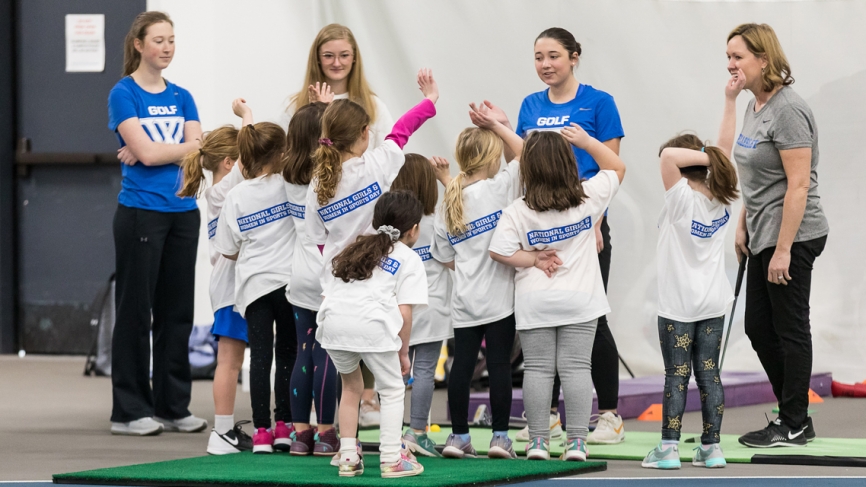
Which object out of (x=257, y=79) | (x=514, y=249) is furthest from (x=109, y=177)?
(x=514, y=249)

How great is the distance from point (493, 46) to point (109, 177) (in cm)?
311

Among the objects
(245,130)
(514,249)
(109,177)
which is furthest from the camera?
(109,177)

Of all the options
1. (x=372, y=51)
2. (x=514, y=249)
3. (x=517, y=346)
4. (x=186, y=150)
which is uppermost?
(x=372, y=51)

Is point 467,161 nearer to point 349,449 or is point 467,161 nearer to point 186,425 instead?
point 349,449

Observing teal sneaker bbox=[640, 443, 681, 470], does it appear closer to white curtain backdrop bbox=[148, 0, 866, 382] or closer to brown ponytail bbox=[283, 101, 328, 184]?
brown ponytail bbox=[283, 101, 328, 184]

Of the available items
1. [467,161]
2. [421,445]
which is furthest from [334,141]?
[421,445]

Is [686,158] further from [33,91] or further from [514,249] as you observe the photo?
[33,91]

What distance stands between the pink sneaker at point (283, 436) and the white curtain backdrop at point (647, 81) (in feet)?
9.13

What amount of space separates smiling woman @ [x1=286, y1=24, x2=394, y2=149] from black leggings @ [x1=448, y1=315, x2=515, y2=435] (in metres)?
0.83

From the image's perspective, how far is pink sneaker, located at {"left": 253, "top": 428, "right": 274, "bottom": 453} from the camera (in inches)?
160

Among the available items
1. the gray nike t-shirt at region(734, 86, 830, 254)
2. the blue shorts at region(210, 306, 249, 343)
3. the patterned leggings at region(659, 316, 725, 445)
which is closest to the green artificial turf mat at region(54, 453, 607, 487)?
the patterned leggings at region(659, 316, 725, 445)

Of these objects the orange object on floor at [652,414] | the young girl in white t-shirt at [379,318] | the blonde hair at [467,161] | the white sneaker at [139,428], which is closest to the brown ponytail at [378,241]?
the young girl in white t-shirt at [379,318]

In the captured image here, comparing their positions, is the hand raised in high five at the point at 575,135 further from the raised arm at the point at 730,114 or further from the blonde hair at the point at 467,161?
the raised arm at the point at 730,114

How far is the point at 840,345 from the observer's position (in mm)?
6340
